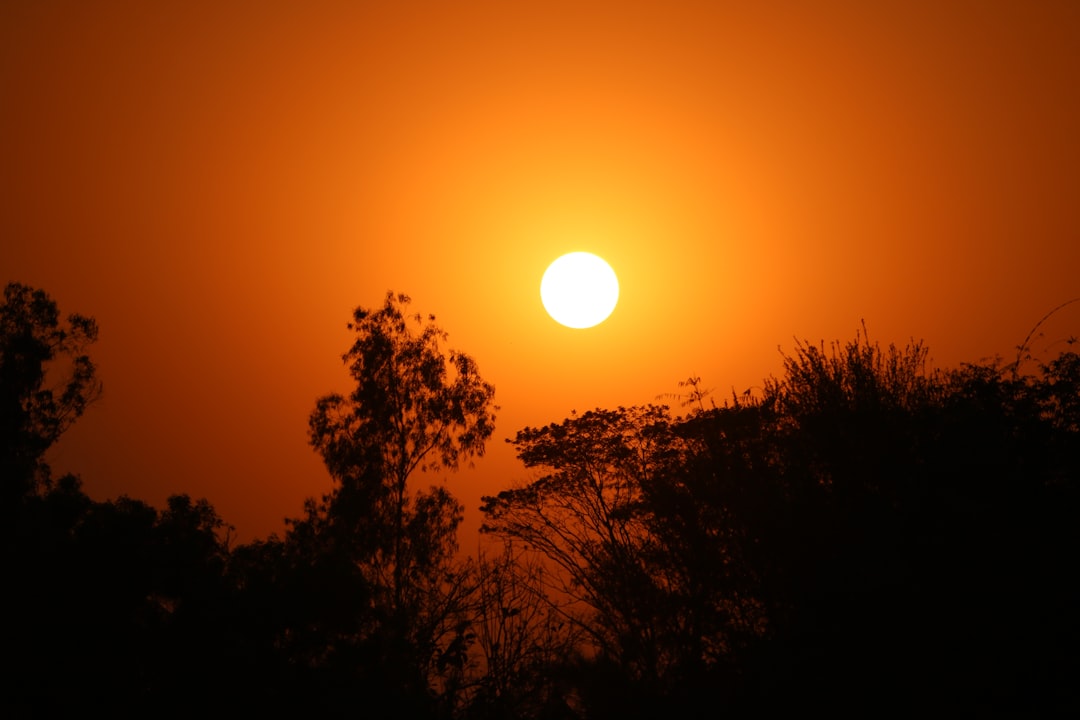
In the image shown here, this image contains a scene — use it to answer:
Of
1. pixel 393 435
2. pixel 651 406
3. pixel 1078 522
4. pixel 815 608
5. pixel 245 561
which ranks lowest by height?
pixel 815 608

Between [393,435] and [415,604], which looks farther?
[393,435]

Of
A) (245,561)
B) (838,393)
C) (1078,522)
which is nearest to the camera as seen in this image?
(1078,522)

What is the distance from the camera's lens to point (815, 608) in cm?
1328

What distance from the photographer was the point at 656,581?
69.0 feet

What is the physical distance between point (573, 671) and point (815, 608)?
5.83 m

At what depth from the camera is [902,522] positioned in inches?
527

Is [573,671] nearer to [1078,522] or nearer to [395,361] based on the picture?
[1078,522]

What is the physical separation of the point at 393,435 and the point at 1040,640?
27271mm

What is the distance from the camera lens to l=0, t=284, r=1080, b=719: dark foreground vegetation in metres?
12.5

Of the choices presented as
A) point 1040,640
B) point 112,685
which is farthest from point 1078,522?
point 112,685

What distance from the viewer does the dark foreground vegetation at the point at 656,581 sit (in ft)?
40.9

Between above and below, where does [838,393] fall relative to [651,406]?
below

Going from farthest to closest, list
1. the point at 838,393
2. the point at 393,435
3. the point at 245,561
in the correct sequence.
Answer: the point at 393,435
the point at 245,561
the point at 838,393

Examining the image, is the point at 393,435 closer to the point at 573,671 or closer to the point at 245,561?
the point at 245,561
